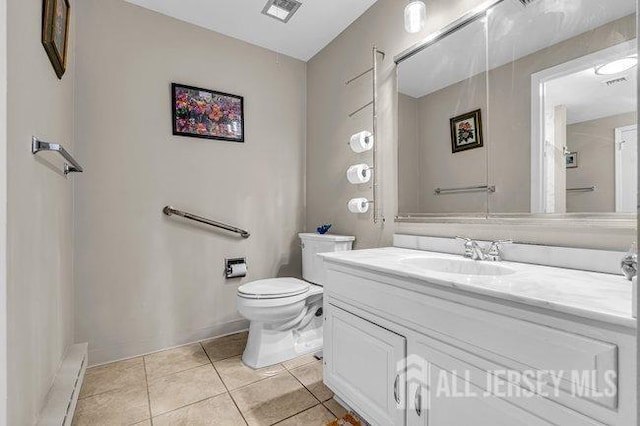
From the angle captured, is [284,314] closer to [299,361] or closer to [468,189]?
[299,361]

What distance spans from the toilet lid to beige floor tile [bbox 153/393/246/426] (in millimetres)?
552

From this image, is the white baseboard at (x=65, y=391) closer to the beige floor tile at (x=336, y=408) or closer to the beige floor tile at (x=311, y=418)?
the beige floor tile at (x=311, y=418)

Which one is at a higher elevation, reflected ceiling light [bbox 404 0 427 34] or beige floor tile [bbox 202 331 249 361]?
reflected ceiling light [bbox 404 0 427 34]

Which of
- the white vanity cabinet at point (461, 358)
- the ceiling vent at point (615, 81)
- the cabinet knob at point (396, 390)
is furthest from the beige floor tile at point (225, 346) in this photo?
the ceiling vent at point (615, 81)

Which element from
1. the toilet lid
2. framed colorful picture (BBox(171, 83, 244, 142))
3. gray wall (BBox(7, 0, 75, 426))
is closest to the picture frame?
gray wall (BBox(7, 0, 75, 426))

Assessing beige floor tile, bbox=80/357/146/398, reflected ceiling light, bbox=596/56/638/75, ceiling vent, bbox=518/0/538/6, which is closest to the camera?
reflected ceiling light, bbox=596/56/638/75

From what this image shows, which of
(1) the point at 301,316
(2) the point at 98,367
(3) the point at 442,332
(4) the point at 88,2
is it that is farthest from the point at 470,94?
(2) the point at 98,367

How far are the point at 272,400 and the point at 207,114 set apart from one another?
192 cm

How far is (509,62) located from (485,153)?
40 cm

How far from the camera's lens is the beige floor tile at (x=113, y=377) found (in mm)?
1612

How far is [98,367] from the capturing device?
183 centimetres

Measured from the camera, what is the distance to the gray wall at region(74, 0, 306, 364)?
72.2 inches

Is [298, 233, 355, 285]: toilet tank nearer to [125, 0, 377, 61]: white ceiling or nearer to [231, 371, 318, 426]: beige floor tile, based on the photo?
[231, 371, 318, 426]: beige floor tile

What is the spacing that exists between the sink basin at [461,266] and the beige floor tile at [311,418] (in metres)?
0.83
